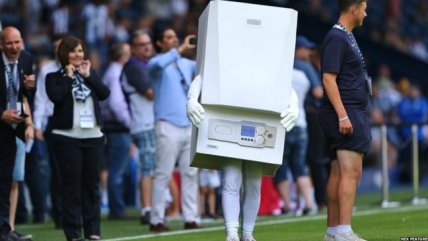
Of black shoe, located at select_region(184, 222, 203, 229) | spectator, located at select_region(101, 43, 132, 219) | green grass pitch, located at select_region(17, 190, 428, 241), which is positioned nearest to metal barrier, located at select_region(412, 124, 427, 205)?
green grass pitch, located at select_region(17, 190, 428, 241)

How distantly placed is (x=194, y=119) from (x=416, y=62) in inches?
712

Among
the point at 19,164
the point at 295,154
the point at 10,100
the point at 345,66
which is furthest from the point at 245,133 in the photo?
the point at 295,154

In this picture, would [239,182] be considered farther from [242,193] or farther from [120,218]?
[120,218]

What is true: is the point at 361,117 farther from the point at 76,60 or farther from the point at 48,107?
the point at 48,107

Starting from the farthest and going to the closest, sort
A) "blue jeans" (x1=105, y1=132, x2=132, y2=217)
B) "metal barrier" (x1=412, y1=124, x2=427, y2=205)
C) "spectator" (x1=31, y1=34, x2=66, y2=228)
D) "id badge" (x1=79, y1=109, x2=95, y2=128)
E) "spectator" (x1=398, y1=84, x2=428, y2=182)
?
"spectator" (x1=398, y1=84, x2=428, y2=182) → "metal barrier" (x1=412, y1=124, x2=427, y2=205) → "blue jeans" (x1=105, y1=132, x2=132, y2=217) → "spectator" (x1=31, y1=34, x2=66, y2=228) → "id badge" (x1=79, y1=109, x2=95, y2=128)

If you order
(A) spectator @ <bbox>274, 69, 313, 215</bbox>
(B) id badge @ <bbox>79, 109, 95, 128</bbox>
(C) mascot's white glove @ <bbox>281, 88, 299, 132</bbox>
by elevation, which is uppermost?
(C) mascot's white glove @ <bbox>281, 88, 299, 132</bbox>

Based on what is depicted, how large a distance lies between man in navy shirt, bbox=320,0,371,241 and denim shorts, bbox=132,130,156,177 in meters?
5.08

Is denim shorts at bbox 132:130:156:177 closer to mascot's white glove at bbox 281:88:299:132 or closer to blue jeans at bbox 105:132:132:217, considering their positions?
blue jeans at bbox 105:132:132:217

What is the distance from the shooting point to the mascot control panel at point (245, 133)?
11164 mm

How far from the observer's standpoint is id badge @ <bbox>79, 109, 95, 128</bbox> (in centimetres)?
1288

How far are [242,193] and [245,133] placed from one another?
71 centimetres

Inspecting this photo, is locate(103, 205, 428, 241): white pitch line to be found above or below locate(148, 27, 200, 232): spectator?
below

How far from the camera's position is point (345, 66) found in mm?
11250

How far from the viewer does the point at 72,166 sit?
41.7 ft
